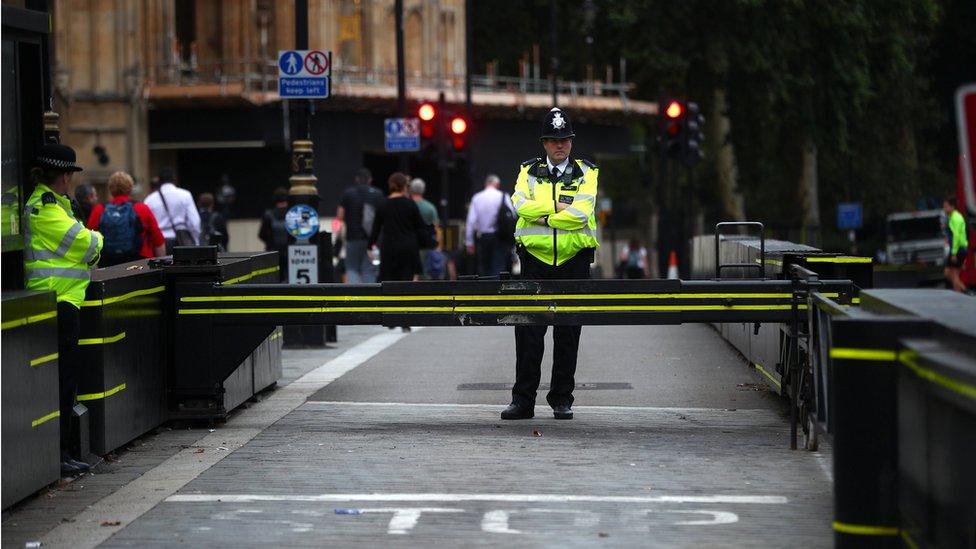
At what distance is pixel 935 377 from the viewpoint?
5691mm

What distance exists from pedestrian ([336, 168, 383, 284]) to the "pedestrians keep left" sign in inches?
176

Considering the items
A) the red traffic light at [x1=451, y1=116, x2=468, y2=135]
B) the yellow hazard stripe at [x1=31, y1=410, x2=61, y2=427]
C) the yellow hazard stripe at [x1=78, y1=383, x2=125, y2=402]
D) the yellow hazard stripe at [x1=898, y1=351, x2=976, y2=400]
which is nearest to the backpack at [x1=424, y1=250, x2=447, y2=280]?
the red traffic light at [x1=451, y1=116, x2=468, y2=135]

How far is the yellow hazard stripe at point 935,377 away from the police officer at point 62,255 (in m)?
A: 4.48

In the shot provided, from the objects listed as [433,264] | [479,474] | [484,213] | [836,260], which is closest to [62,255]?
[479,474]

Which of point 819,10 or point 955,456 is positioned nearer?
point 955,456

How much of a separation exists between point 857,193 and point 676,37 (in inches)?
516

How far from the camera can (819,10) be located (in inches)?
1880

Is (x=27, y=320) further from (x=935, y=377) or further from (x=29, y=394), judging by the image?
(x=935, y=377)

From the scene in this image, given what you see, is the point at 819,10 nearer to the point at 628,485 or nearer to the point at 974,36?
the point at 974,36

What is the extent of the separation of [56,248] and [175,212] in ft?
31.7

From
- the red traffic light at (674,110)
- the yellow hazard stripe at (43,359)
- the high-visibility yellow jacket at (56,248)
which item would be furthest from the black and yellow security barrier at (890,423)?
the red traffic light at (674,110)

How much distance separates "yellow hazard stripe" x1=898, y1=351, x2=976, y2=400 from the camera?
522cm

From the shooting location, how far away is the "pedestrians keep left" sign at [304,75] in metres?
18.0

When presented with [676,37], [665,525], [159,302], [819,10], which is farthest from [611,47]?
[665,525]
